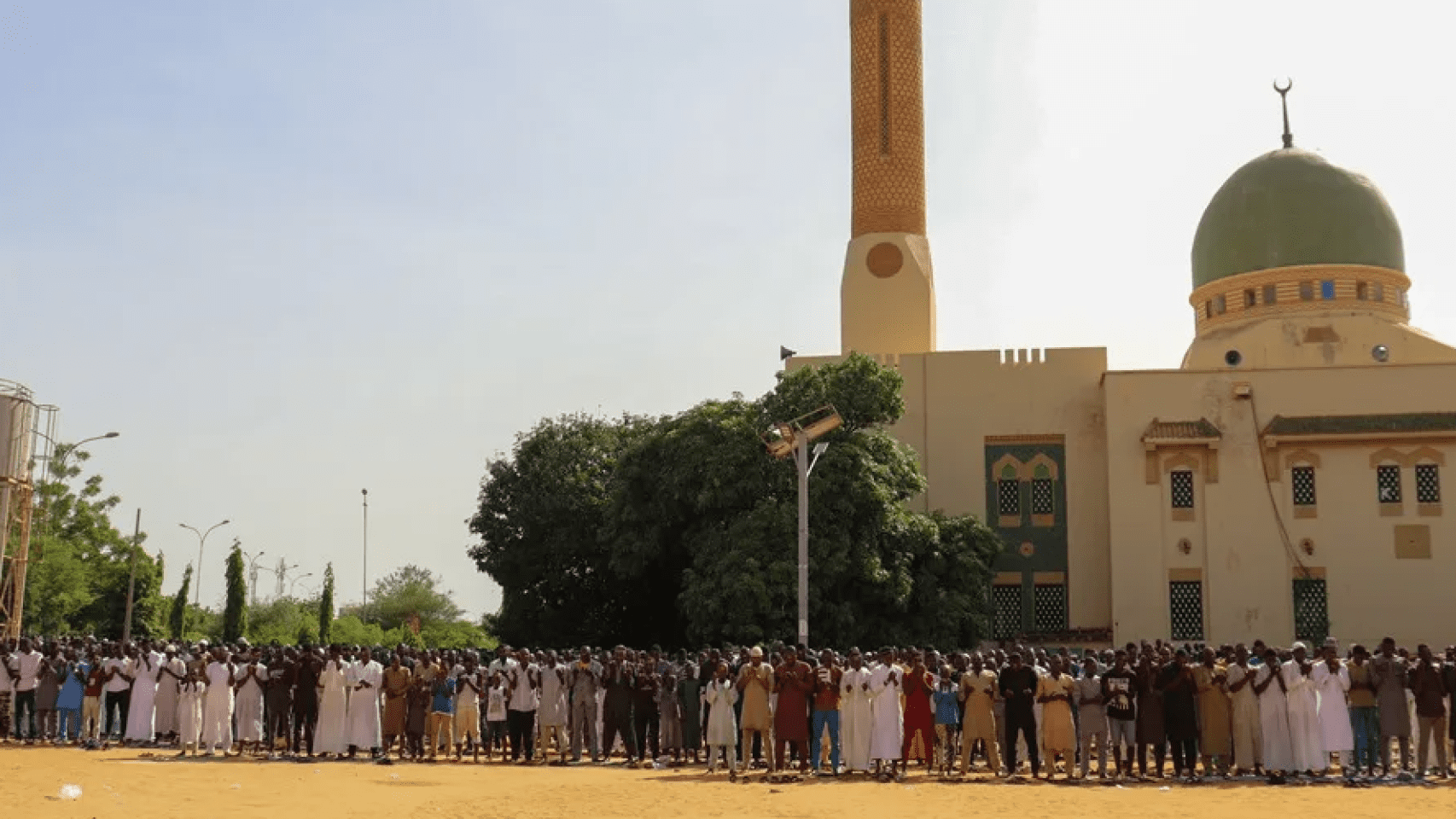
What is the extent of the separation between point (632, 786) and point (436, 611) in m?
67.3

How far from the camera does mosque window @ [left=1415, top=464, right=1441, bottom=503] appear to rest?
35.3 metres

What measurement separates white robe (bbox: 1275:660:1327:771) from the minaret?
24671 millimetres

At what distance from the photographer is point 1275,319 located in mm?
41312

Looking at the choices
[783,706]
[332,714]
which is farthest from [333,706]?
[783,706]

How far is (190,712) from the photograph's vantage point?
20.5m

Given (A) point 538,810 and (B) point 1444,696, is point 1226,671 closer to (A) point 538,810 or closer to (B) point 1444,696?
(B) point 1444,696

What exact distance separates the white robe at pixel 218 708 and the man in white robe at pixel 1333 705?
44.9 ft

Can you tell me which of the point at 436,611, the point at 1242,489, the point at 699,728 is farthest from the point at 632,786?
A: the point at 436,611

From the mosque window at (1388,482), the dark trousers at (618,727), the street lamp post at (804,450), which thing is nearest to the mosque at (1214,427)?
the mosque window at (1388,482)

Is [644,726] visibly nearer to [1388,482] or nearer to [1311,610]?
[1311,610]

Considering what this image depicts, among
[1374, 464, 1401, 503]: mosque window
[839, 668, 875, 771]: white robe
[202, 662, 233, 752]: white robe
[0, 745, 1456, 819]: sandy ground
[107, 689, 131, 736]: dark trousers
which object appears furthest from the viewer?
[1374, 464, 1401, 503]: mosque window

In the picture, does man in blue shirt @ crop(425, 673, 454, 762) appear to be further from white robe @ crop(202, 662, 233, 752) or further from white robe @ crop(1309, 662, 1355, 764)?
white robe @ crop(1309, 662, 1355, 764)

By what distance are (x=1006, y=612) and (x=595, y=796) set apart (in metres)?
23.9

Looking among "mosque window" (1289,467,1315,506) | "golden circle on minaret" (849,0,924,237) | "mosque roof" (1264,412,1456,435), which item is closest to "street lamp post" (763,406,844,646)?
"golden circle on minaret" (849,0,924,237)
